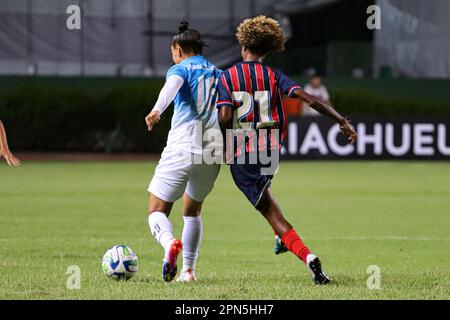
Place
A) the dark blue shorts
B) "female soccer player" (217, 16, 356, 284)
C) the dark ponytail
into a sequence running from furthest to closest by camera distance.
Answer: the dark ponytail
the dark blue shorts
"female soccer player" (217, 16, 356, 284)

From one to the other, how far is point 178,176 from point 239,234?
480 centimetres

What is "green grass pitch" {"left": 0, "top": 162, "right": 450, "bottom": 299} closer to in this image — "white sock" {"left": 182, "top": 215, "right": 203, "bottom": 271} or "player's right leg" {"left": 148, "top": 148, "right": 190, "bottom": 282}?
"white sock" {"left": 182, "top": 215, "right": 203, "bottom": 271}

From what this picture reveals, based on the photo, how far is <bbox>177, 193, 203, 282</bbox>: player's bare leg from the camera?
906 cm

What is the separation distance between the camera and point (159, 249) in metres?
11.9

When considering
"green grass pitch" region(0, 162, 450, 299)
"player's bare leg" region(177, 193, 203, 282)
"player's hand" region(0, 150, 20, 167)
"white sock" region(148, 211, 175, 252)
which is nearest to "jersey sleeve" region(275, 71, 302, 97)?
"player's bare leg" region(177, 193, 203, 282)

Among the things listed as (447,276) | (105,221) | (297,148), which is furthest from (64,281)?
(297,148)

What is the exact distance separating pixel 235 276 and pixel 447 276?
1899 mm

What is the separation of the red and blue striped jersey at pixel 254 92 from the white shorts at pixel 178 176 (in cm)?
47

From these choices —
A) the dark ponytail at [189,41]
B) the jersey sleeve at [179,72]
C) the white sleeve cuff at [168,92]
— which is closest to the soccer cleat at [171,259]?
the white sleeve cuff at [168,92]

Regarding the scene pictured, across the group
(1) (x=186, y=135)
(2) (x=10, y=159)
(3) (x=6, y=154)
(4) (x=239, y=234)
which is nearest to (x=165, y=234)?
(1) (x=186, y=135)

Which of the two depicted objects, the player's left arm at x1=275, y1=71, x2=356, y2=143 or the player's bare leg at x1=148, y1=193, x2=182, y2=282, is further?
the player's left arm at x1=275, y1=71, x2=356, y2=143

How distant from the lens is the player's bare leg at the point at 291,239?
28.0 ft

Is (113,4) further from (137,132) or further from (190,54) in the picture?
(190,54)

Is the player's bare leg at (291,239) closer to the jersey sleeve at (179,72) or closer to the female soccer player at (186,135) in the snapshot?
the female soccer player at (186,135)
